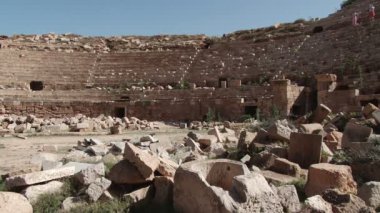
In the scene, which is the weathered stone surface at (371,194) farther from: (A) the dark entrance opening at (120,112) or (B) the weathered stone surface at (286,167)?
(A) the dark entrance opening at (120,112)

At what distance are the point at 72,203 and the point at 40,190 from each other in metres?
0.51

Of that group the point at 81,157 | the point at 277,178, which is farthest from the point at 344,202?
the point at 81,157

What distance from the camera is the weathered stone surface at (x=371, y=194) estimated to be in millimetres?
4394

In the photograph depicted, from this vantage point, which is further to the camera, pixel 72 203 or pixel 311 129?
pixel 311 129

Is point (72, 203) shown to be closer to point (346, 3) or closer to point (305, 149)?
point (305, 149)

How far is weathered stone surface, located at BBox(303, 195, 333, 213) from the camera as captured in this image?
12.9 feet

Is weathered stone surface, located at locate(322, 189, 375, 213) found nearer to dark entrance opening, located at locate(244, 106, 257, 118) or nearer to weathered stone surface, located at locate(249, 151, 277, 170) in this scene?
weathered stone surface, located at locate(249, 151, 277, 170)

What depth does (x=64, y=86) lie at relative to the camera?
23.8 metres

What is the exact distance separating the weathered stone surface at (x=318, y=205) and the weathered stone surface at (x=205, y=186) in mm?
756

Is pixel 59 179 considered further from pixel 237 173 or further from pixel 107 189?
pixel 237 173

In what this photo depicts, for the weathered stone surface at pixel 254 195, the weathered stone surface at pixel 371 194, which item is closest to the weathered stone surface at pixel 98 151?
the weathered stone surface at pixel 254 195

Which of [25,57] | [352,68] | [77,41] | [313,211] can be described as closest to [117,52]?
[77,41]

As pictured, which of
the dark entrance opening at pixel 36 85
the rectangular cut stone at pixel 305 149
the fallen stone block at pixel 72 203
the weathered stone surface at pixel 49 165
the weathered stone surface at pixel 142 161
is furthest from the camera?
the dark entrance opening at pixel 36 85

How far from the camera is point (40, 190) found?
4961 mm
